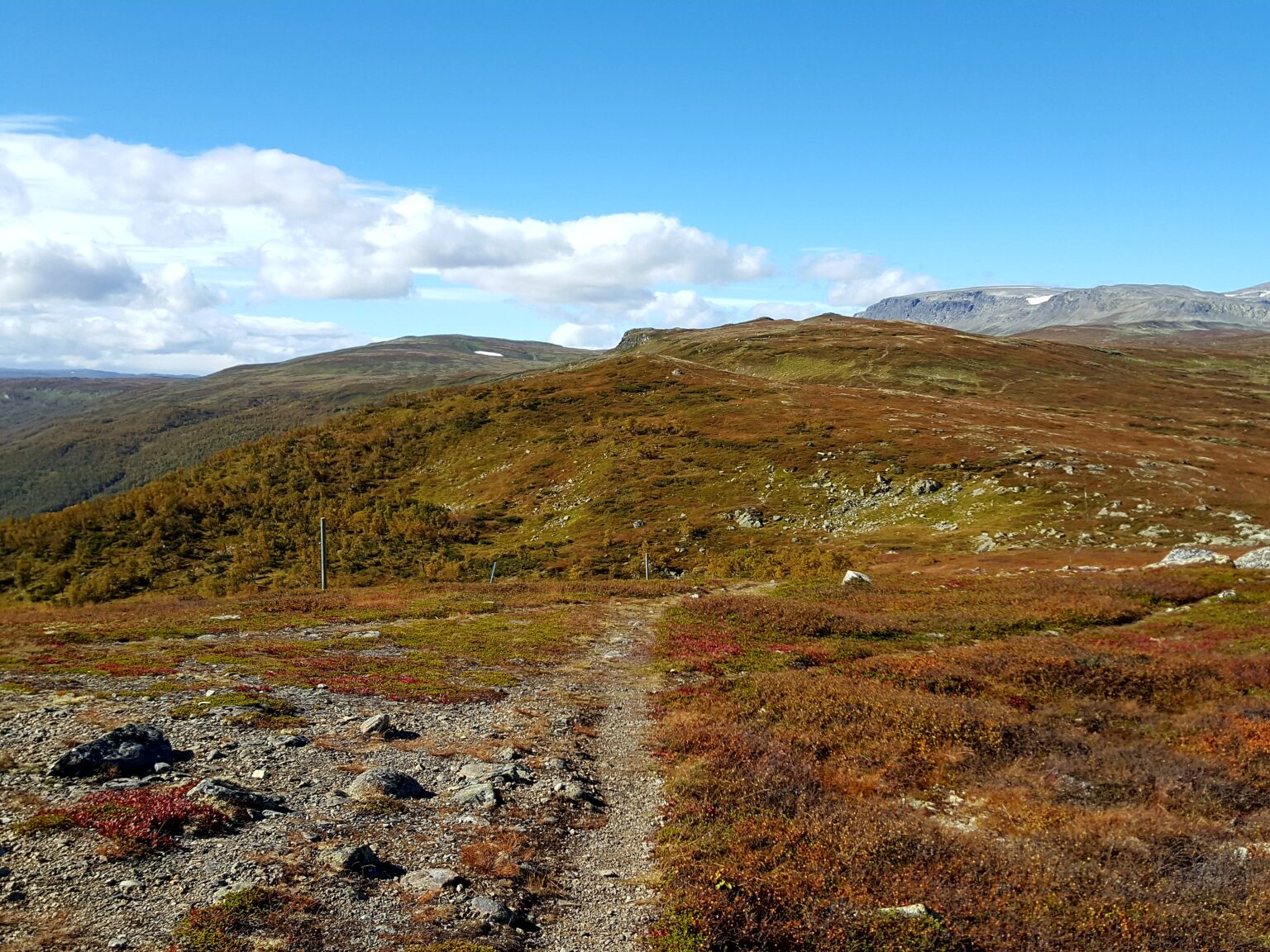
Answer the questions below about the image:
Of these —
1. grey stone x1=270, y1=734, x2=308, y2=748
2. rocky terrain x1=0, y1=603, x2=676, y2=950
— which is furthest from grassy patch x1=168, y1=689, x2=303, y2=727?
grey stone x1=270, y1=734, x2=308, y2=748

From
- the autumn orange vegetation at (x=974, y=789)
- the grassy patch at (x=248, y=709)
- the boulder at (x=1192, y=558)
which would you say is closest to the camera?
the autumn orange vegetation at (x=974, y=789)

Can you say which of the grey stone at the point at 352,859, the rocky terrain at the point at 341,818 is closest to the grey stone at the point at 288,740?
the rocky terrain at the point at 341,818

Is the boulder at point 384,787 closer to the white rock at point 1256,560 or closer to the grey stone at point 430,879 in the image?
the grey stone at point 430,879

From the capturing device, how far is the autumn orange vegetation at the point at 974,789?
418 inches

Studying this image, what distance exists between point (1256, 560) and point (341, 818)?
48648mm

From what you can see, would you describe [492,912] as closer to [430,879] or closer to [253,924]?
[430,879]

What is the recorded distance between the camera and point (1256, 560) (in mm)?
40125

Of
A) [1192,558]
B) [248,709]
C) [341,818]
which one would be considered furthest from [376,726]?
[1192,558]

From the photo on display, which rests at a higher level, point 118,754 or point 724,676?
point 118,754

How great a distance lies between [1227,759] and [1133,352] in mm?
222258

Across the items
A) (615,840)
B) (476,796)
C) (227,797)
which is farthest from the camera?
(476,796)

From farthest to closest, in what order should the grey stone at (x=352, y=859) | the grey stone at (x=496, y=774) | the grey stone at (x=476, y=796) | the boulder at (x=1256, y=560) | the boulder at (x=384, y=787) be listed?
the boulder at (x=1256, y=560), the grey stone at (x=496, y=774), the grey stone at (x=476, y=796), the boulder at (x=384, y=787), the grey stone at (x=352, y=859)

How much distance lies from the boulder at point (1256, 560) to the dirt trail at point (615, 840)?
3652 cm

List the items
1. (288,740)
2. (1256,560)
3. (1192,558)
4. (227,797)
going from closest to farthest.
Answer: (227,797), (288,740), (1256,560), (1192,558)
